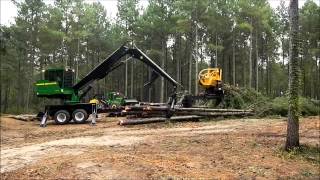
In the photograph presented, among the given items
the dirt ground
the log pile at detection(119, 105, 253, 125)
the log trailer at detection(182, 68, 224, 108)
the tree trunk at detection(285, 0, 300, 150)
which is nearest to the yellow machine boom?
the log trailer at detection(182, 68, 224, 108)

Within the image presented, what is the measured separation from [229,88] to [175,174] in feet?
50.2

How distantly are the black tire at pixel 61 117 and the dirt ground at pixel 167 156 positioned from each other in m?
6.61

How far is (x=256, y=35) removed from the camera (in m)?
55.3

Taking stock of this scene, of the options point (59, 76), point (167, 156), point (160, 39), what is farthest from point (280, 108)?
point (160, 39)

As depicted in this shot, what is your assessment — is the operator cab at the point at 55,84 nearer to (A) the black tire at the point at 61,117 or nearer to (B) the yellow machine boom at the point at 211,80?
(A) the black tire at the point at 61,117

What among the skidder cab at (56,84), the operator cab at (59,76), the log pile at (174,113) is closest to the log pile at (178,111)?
the log pile at (174,113)

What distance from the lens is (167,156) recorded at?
12.4 meters

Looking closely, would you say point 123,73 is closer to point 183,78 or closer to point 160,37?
point 183,78

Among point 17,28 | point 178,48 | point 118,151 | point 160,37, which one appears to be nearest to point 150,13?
point 160,37

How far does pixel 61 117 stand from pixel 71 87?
6.11ft

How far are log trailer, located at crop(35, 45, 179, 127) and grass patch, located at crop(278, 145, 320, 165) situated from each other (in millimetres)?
12464

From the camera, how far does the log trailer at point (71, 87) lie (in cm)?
2503

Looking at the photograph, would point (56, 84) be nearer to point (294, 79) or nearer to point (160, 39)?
point (294, 79)

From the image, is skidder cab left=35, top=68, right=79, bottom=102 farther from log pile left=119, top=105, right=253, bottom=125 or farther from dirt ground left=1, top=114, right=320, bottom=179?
dirt ground left=1, top=114, right=320, bottom=179
